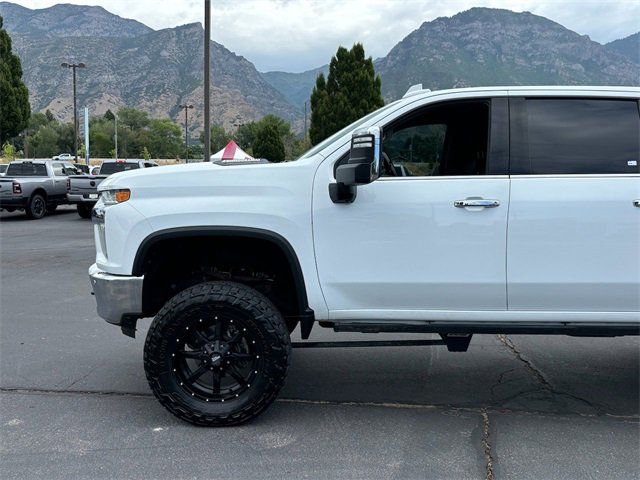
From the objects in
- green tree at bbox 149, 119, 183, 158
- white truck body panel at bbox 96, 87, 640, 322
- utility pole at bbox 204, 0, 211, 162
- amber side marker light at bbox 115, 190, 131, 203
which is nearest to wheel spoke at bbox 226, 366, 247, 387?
white truck body panel at bbox 96, 87, 640, 322

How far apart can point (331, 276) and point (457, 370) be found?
1841 millimetres

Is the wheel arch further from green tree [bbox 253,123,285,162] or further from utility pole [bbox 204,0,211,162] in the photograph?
green tree [bbox 253,123,285,162]

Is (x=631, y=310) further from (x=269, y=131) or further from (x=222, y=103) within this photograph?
(x=222, y=103)

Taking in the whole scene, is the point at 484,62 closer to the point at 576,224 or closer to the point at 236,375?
the point at 576,224

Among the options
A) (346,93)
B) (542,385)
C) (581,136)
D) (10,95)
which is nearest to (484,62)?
(346,93)

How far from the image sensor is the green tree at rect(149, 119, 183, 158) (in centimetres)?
11119

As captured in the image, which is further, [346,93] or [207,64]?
[346,93]

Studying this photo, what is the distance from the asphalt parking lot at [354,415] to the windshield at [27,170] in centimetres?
1447

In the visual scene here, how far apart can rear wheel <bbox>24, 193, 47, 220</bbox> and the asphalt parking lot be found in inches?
524

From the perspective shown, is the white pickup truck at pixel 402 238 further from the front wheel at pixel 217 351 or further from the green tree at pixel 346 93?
the green tree at pixel 346 93

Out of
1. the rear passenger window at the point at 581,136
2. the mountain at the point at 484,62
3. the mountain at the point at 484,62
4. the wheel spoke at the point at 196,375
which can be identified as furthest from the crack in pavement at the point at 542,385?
the mountain at the point at 484,62

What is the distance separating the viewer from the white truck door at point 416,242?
11.6 feet

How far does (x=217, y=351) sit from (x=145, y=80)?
168m

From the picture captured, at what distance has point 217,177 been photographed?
144 inches
